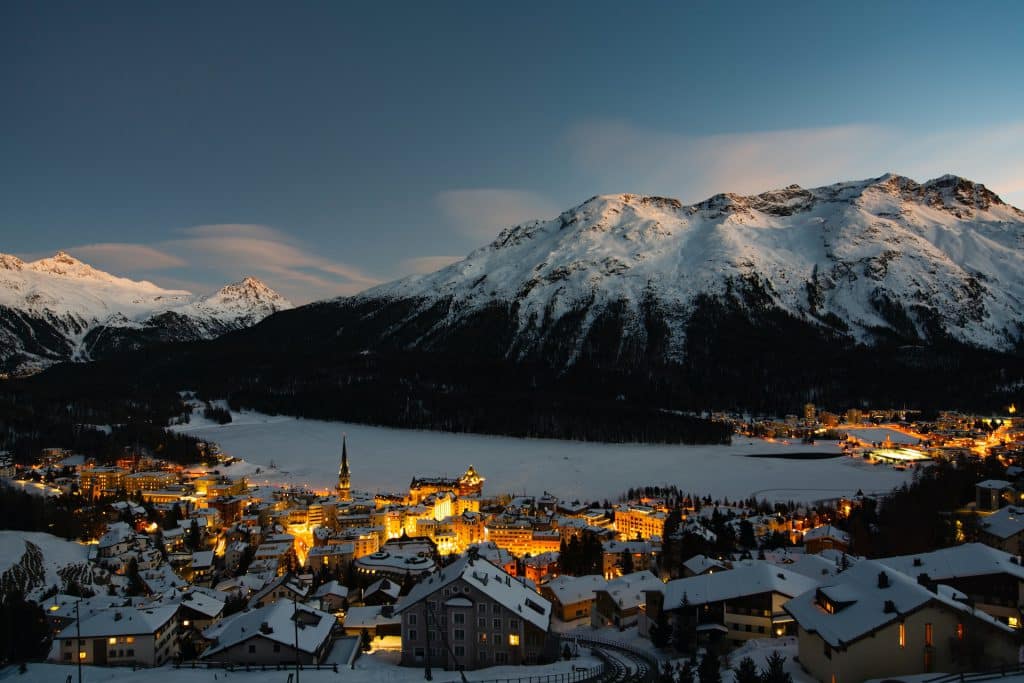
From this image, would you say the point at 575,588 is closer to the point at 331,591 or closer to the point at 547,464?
the point at 331,591

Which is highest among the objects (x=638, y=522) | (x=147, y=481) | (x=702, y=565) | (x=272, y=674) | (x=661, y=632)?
(x=702, y=565)

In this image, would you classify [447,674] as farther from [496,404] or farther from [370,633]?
[496,404]

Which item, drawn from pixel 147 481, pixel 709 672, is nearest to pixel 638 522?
pixel 709 672

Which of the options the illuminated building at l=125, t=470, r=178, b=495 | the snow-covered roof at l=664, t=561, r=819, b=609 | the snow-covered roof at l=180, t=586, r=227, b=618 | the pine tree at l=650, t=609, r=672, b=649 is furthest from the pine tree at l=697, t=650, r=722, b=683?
the illuminated building at l=125, t=470, r=178, b=495

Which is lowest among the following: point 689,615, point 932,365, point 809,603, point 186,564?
point 186,564

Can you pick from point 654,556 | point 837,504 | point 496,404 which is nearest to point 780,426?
point 496,404

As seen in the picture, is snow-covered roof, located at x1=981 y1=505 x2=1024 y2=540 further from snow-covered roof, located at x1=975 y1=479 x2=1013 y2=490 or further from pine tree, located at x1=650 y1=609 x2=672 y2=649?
pine tree, located at x1=650 y1=609 x2=672 y2=649

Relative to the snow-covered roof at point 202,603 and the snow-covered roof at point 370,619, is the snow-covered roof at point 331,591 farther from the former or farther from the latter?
the snow-covered roof at point 370,619
